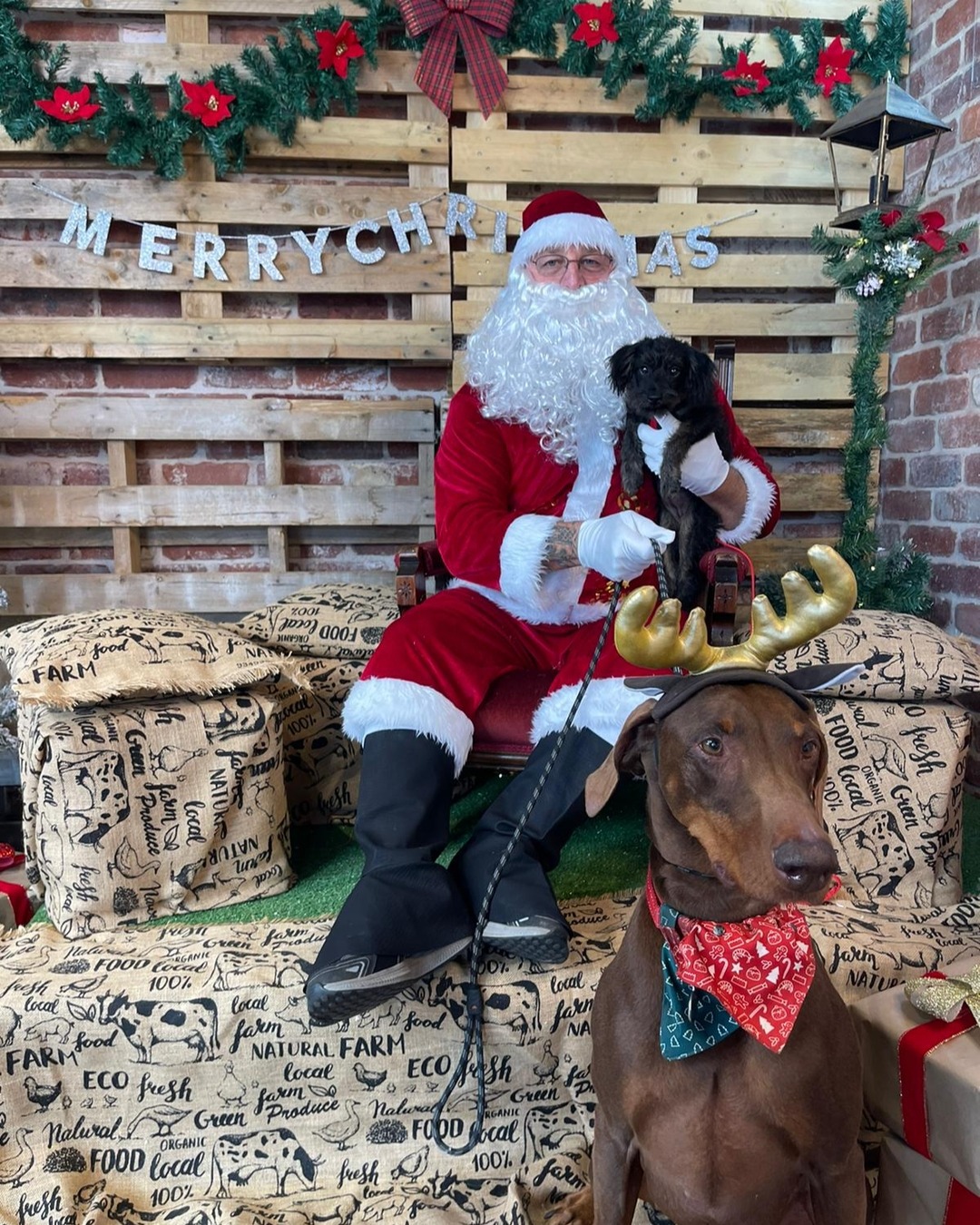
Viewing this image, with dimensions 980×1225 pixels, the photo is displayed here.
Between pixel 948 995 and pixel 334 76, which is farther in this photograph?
pixel 334 76

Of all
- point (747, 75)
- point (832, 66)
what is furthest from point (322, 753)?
point (832, 66)

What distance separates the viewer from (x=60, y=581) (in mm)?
2895

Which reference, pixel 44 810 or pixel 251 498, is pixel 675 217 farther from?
pixel 44 810

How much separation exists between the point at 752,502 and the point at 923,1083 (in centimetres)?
113

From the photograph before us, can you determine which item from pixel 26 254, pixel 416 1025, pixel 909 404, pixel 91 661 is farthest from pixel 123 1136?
pixel 909 404

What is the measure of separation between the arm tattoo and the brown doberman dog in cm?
70

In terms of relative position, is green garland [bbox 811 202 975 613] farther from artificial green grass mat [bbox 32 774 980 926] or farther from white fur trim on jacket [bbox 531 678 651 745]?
white fur trim on jacket [bbox 531 678 651 745]

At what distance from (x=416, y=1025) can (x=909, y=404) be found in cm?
248

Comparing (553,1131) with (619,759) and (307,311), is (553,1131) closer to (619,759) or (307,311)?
(619,759)

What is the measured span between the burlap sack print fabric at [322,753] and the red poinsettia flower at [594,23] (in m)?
2.08

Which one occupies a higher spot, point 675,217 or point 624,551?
point 675,217

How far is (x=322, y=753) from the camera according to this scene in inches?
86.0

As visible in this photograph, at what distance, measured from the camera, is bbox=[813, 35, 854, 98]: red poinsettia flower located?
276cm

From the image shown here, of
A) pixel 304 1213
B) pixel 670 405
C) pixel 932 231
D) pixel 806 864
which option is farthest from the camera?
pixel 932 231
